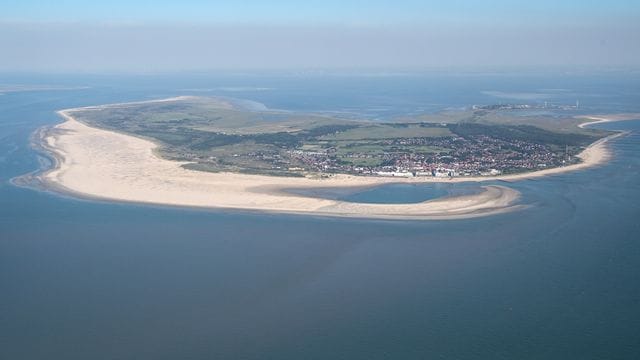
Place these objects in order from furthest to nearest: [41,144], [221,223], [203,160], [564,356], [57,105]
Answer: [57,105] < [41,144] < [203,160] < [221,223] < [564,356]

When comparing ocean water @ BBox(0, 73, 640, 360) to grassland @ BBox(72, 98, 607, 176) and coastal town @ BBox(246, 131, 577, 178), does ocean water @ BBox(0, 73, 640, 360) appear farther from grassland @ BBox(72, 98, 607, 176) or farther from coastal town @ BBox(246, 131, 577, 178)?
grassland @ BBox(72, 98, 607, 176)

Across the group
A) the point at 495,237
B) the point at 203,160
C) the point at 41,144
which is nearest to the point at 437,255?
the point at 495,237

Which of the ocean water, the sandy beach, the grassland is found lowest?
the ocean water

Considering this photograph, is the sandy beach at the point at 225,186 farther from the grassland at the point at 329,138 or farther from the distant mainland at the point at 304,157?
the grassland at the point at 329,138

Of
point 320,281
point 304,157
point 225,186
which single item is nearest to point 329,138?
point 304,157

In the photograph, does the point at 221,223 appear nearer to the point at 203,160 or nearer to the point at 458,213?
the point at 458,213

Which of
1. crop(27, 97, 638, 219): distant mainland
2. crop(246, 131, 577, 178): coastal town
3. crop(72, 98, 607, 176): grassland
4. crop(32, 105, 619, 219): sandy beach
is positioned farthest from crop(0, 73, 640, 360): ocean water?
crop(72, 98, 607, 176): grassland

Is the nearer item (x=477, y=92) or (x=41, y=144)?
(x=41, y=144)
